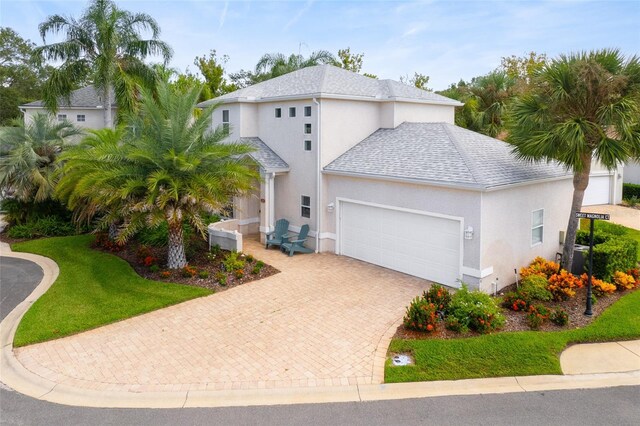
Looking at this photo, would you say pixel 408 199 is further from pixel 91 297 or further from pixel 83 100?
pixel 83 100

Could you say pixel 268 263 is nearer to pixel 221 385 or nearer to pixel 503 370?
pixel 221 385

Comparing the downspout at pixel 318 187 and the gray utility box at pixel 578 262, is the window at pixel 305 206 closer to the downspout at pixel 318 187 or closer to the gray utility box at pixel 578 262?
the downspout at pixel 318 187

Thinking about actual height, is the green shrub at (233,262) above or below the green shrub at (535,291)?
above

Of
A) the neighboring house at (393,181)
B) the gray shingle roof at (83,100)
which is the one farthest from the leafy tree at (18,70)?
the neighboring house at (393,181)

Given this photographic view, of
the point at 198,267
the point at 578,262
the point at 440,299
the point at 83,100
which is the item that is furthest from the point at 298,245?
the point at 83,100

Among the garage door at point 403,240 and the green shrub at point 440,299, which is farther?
the garage door at point 403,240

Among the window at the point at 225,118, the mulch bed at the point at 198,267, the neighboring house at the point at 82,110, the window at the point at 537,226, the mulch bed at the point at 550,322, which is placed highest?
the neighboring house at the point at 82,110
